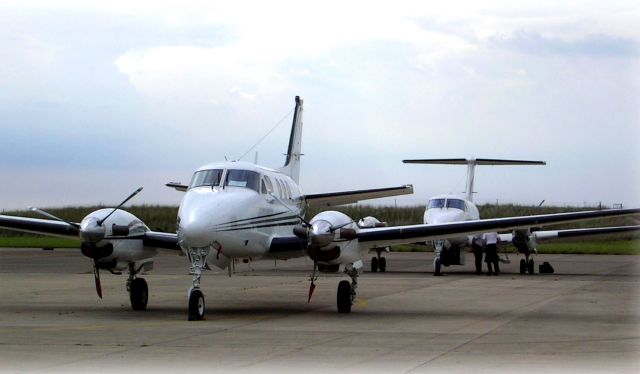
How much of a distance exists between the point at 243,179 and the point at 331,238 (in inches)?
78.2

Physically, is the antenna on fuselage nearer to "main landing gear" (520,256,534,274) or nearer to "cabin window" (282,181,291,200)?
"main landing gear" (520,256,534,274)

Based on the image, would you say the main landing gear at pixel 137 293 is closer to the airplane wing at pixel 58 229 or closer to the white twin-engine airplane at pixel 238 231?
the white twin-engine airplane at pixel 238 231

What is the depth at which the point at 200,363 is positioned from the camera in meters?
10.7

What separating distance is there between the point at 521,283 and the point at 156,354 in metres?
17.4

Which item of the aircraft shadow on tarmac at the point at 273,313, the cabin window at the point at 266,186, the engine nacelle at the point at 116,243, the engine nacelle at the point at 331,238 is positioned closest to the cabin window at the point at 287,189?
the cabin window at the point at 266,186

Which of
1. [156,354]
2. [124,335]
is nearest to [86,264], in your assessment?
[124,335]

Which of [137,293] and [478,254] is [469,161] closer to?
[478,254]

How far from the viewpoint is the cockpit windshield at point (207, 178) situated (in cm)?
1697

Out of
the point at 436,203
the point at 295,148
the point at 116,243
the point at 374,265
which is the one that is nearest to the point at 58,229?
the point at 116,243

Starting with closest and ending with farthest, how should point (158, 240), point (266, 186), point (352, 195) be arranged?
1. point (266, 186)
2. point (158, 240)
3. point (352, 195)

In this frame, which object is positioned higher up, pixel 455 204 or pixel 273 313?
pixel 455 204

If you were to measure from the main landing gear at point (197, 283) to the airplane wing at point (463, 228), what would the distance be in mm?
3309

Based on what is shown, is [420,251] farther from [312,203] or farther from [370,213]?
[312,203]

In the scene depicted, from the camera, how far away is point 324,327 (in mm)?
15055
